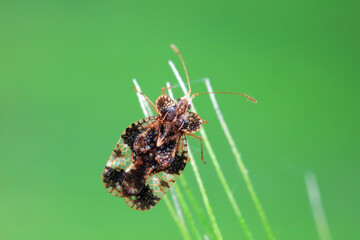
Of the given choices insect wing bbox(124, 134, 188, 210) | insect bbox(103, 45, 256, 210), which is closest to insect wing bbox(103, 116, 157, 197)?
insect bbox(103, 45, 256, 210)

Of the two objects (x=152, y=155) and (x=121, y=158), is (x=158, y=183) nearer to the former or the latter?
(x=152, y=155)

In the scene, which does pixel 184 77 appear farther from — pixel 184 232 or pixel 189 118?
pixel 184 232

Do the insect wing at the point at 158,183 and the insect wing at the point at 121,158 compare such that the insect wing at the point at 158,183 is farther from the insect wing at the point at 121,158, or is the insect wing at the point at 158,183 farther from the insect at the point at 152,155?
the insect wing at the point at 121,158

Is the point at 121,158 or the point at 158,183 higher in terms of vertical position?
the point at 121,158

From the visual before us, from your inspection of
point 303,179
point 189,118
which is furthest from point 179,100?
point 303,179

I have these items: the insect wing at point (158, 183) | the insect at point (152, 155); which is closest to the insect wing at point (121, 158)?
the insect at point (152, 155)

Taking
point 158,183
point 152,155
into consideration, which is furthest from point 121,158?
point 158,183
